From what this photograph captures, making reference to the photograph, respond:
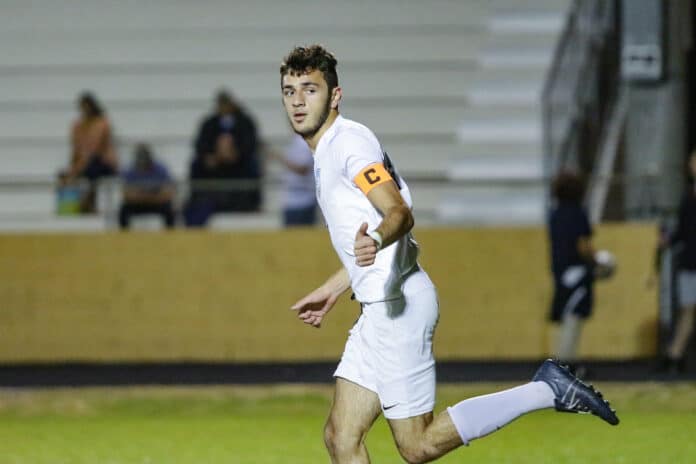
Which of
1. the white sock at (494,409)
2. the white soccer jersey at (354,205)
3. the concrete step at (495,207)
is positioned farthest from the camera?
the concrete step at (495,207)

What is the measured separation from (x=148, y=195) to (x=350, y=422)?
343 inches

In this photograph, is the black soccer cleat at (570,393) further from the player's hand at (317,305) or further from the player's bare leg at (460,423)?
the player's hand at (317,305)

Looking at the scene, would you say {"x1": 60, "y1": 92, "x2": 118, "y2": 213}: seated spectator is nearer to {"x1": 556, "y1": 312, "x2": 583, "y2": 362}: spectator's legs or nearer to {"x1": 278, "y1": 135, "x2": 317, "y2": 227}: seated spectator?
{"x1": 278, "y1": 135, "x2": 317, "y2": 227}: seated spectator

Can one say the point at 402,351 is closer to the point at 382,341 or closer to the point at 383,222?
the point at 382,341

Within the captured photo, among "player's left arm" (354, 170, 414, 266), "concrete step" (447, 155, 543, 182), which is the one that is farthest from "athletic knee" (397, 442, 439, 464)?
"concrete step" (447, 155, 543, 182)

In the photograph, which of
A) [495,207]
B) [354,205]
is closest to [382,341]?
[354,205]

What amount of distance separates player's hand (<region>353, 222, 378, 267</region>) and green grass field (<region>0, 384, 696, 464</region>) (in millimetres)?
4074

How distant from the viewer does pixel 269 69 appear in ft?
63.9

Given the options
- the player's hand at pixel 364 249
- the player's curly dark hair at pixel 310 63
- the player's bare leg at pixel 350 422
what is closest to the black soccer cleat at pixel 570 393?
the player's bare leg at pixel 350 422

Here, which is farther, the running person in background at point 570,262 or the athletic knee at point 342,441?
the running person in background at point 570,262

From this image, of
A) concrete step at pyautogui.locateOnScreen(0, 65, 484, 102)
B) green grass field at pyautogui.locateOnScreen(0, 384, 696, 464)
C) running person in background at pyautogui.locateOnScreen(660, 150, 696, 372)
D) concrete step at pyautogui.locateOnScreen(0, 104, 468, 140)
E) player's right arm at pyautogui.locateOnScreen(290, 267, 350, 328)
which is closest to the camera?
player's right arm at pyautogui.locateOnScreen(290, 267, 350, 328)

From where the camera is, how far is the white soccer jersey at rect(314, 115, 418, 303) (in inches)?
255

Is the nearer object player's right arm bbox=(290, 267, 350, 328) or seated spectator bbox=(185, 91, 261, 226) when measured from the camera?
player's right arm bbox=(290, 267, 350, 328)

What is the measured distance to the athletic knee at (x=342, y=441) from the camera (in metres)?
6.75
